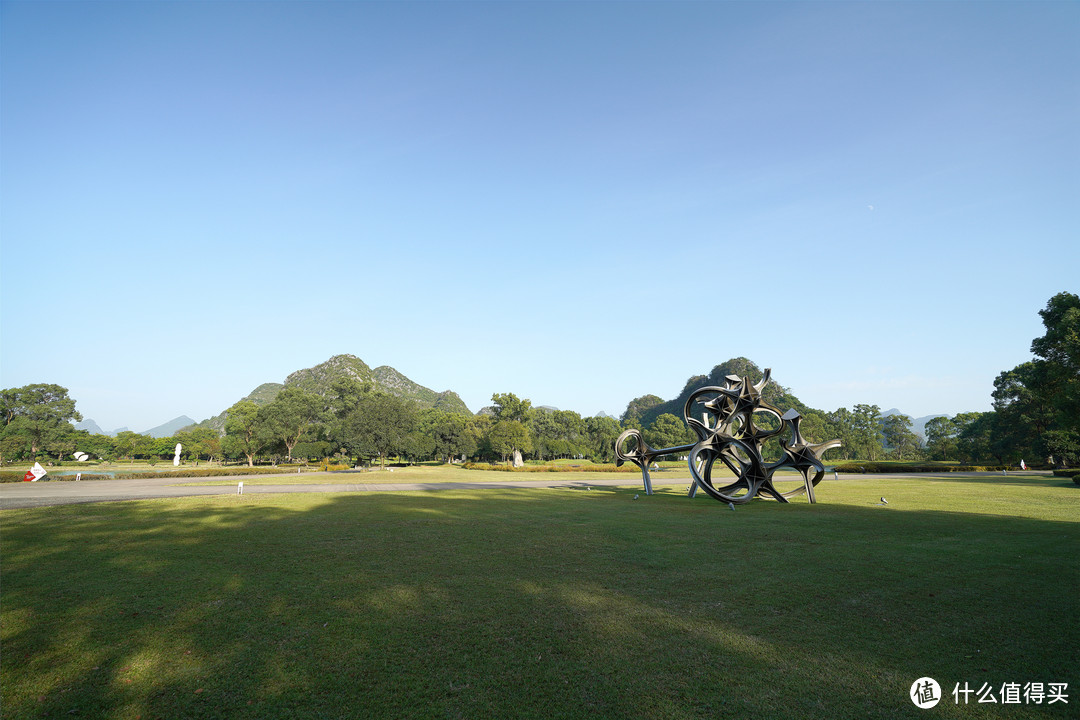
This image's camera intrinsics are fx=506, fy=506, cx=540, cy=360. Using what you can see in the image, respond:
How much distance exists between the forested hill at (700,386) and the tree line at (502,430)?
904 cm

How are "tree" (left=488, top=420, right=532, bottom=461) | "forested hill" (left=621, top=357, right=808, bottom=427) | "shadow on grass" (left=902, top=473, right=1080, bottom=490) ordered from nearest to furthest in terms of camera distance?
"shadow on grass" (left=902, top=473, right=1080, bottom=490)
"tree" (left=488, top=420, right=532, bottom=461)
"forested hill" (left=621, top=357, right=808, bottom=427)

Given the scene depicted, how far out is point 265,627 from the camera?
6.79 metres

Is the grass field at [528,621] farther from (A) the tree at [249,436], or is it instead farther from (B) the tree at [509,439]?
(A) the tree at [249,436]

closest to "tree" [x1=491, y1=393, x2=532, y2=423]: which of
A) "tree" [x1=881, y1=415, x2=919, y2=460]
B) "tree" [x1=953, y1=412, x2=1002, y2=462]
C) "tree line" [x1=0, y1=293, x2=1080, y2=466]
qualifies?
"tree line" [x1=0, y1=293, x2=1080, y2=466]

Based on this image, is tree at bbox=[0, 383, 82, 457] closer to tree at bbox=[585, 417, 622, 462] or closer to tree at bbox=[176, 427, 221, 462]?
tree at bbox=[176, 427, 221, 462]

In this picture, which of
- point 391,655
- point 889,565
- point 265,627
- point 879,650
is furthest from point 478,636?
point 889,565

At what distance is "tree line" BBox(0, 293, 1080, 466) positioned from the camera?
124 feet

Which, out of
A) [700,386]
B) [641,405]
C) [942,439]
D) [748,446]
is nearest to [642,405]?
[641,405]

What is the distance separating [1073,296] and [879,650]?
142ft

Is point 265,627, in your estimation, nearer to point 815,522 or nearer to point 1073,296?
point 815,522

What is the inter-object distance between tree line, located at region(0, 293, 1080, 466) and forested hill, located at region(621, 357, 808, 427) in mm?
9035

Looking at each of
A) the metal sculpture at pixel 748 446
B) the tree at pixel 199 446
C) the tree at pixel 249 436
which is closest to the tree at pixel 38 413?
the tree at pixel 199 446

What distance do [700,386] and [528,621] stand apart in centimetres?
14711

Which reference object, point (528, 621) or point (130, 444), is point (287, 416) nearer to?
point (130, 444)
